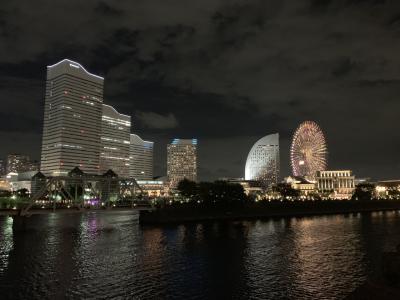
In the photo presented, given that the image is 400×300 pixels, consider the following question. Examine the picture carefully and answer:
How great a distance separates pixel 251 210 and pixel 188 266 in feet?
329

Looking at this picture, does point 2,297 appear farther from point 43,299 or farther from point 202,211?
point 202,211

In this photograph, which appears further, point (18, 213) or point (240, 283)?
point (18, 213)

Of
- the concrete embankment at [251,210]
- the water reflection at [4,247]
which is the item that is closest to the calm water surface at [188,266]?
the water reflection at [4,247]

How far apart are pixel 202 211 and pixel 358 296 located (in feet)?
364

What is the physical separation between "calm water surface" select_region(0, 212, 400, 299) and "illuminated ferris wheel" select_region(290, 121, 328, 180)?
119374 mm

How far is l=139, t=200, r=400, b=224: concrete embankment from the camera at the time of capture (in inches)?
4637

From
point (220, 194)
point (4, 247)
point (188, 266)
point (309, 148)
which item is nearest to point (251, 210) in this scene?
point (220, 194)

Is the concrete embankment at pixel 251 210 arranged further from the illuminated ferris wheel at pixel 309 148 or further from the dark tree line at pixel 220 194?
the illuminated ferris wheel at pixel 309 148

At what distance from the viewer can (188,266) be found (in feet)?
160

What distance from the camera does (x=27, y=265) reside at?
4909cm

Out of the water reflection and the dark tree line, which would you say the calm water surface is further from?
the dark tree line

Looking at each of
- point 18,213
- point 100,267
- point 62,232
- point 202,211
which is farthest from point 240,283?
point 202,211

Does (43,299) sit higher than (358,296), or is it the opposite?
(358,296)

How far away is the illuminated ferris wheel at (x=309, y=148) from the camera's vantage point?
195m
